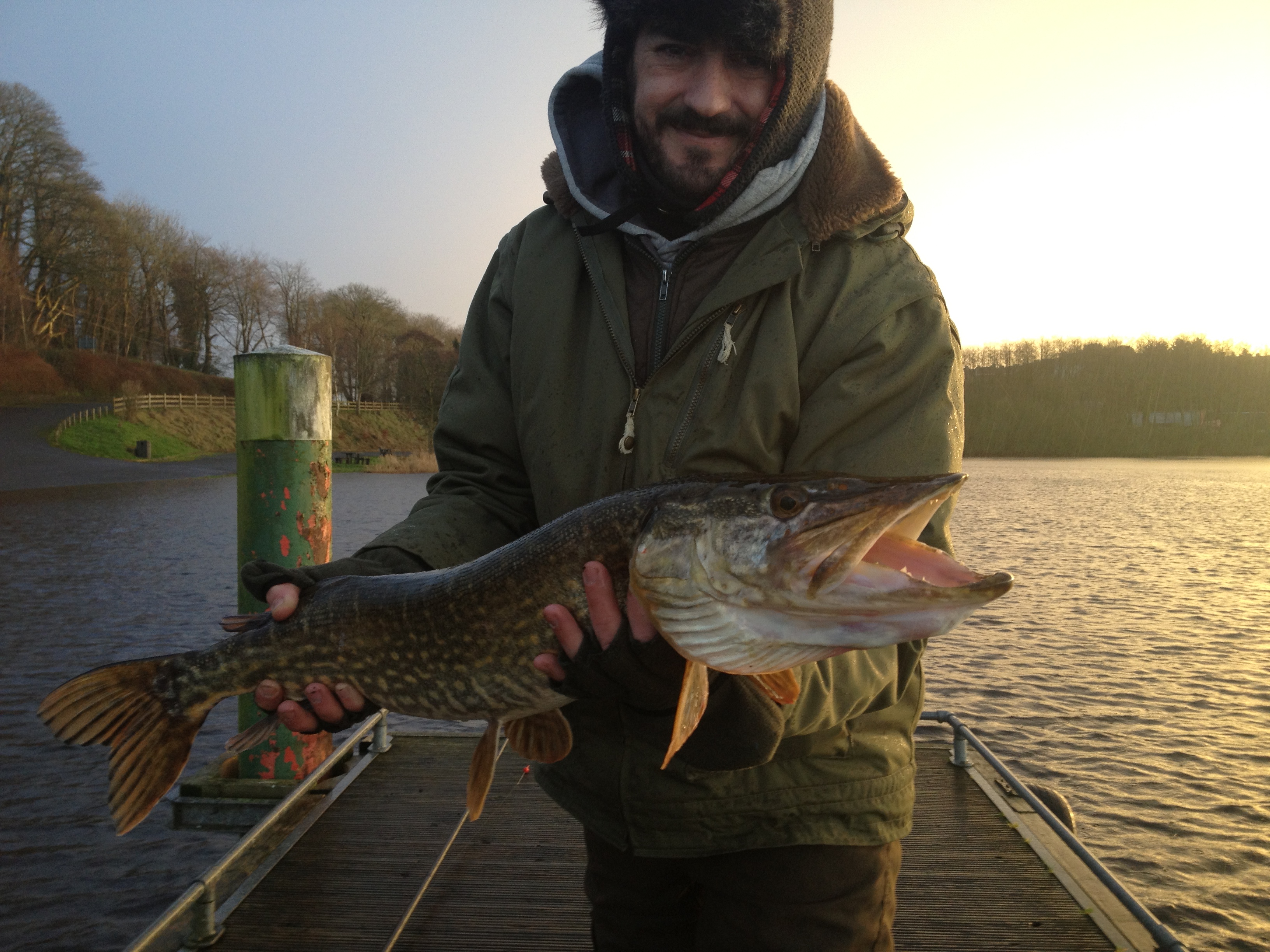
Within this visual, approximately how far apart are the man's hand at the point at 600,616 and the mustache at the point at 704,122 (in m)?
1.04

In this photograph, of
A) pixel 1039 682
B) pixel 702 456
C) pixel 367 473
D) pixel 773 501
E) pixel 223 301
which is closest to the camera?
pixel 773 501

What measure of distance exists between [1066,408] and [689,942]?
67.4m

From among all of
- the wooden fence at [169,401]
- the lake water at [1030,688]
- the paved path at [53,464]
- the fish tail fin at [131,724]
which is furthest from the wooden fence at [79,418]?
the fish tail fin at [131,724]

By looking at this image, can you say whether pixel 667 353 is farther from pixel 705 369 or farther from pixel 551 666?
pixel 551 666

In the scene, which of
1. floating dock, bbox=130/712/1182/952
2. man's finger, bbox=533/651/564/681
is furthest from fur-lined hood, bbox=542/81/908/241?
floating dock, bbox=130/712/1182/952

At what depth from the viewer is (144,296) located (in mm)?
45312

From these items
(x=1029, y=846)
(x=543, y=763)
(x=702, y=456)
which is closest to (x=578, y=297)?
(x=702, y=456)

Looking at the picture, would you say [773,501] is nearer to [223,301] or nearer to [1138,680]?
[1138,680]

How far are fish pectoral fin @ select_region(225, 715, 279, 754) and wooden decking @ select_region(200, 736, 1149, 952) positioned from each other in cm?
108

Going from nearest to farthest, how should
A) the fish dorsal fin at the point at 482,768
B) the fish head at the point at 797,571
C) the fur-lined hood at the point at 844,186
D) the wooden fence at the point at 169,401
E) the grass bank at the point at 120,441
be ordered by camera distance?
the fish head at the point at 797,571 → the fur-lined hood at the point at 844,186 → the fish dorsal fin at the point at 482,768 → the grass bank at the point at 120,441 → the wooden fence at the point at 169,401

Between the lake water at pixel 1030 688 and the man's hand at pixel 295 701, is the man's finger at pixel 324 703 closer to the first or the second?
the man's hand at pixel 295 701

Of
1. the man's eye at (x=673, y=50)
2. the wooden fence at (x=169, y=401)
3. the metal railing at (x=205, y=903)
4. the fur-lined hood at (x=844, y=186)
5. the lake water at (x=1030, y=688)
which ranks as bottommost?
the lake water at (x=1030, y=688)

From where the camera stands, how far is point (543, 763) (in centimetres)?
199

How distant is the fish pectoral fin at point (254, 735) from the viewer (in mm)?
2137
